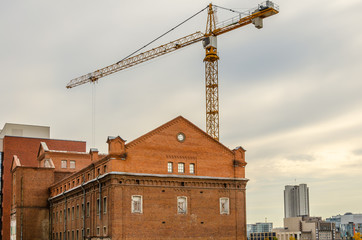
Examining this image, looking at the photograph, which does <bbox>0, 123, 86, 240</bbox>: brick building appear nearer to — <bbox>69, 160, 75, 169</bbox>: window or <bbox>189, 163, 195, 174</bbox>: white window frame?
<bbox>69, 160, 75, 169</bbox>: window

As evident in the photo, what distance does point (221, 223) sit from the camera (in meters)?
52.8

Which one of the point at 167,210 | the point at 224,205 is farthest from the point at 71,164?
the point at 224,205

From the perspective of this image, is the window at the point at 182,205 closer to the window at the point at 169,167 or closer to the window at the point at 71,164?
the window at the point at 169,167

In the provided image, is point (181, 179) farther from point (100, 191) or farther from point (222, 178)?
point (100, 191)

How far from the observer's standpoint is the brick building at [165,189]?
158 ft

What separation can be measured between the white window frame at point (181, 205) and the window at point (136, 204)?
414 cm

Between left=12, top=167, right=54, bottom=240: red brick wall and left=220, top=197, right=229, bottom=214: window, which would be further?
left=12, top=167, right=54, bottom=240: red brick wall

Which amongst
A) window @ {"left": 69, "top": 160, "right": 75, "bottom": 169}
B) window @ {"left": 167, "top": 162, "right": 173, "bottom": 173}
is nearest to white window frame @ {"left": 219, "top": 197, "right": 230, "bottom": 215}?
window @ {"left": 167, "top": 162, "right": 173, "bottom": 173}

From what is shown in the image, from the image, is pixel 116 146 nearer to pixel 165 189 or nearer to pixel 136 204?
pixel 136 204

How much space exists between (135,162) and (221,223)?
1149 centimetres

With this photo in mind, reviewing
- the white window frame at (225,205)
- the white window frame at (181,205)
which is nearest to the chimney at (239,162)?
the white window frame at (225,205)

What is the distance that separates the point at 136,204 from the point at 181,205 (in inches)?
197

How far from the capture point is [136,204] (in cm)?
4884

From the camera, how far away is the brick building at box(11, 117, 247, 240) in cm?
4825
